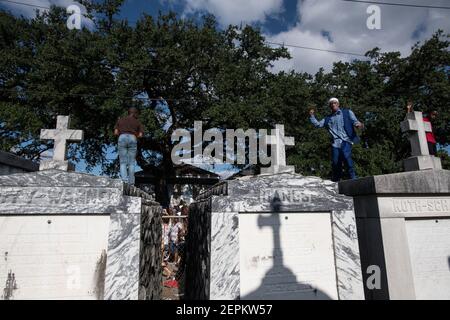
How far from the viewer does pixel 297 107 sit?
17844 mm

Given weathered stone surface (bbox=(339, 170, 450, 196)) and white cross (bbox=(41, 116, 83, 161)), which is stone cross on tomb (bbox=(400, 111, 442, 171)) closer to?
weathered stone surface (bbox=(339, 170, 450, 196))

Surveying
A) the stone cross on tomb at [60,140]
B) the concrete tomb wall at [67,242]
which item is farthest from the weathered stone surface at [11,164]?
the concrete tomb wall at [67,242]

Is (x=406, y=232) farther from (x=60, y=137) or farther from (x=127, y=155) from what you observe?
(x=60, y=137)

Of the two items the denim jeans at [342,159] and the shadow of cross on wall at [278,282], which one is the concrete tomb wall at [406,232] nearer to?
the shadow of cross on wall at [278,282]

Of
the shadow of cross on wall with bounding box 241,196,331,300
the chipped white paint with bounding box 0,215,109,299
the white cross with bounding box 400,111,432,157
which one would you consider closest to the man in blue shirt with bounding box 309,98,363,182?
the white cross with bounding box 400,111,432,157

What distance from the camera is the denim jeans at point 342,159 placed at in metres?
4.83

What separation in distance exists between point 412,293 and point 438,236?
2.57ft

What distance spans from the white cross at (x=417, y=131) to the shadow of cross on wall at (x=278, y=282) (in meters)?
2.68

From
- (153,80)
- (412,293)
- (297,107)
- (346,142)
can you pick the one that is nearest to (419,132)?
(346,142)

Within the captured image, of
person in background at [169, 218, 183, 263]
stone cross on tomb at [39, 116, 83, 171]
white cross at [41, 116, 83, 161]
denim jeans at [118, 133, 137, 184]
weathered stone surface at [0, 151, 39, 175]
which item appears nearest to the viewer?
stone cross on tomb at [39, 116, 83, 171]

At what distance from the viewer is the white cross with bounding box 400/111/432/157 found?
178 inches

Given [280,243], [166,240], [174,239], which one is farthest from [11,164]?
[280,243]

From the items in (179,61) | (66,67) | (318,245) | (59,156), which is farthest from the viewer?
(179,61)

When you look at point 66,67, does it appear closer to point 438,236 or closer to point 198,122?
point 198,122
